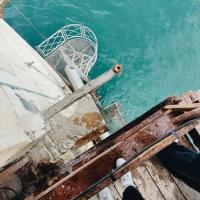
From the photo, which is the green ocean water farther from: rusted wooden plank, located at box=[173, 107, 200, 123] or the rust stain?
rusted wooden plank, located at box=[173, 107, 200, 123]

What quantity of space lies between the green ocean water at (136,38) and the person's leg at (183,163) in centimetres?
1536

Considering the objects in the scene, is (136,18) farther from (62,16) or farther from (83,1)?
(62,16)

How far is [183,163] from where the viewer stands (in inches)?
218

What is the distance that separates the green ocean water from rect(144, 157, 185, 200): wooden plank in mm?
14840

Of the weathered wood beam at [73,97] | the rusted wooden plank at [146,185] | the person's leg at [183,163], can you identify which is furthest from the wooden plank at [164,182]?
the weathered wood beam at [73,97]

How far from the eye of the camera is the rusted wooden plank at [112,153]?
14.7 feet

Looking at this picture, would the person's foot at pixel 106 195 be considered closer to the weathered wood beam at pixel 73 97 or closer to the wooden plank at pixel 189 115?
the wooden plank at pixel 189 115

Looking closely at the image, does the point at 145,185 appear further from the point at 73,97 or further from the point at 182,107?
the point at 73,97

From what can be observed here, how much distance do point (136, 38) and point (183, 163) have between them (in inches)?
751

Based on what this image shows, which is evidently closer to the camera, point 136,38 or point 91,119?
point 91,119

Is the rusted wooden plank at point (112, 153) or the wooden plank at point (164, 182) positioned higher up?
the rusted wooden plank at point (112, 153)

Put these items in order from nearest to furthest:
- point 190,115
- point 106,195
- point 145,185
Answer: point 190,115 → point 106,195 → point 145,185

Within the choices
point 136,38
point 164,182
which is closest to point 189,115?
point 164,182

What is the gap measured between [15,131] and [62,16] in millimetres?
18083
